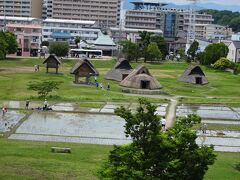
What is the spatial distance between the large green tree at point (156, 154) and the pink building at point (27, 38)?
3616 inches

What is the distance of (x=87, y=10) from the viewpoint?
169625 mm

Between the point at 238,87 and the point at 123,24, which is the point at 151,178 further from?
the point at 123,24

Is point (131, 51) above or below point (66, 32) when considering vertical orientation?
below

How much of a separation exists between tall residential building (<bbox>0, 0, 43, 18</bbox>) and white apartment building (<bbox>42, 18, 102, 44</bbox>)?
135 feet

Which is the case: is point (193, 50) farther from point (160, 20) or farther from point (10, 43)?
point (160, 20)

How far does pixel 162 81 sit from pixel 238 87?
10.1 meters

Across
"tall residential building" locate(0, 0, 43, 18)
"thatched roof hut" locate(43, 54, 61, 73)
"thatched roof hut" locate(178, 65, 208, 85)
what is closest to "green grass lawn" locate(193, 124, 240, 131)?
"thatched roof hut" locate(178, 65, 208, 85)

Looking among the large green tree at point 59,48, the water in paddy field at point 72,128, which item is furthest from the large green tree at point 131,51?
the water in paddy field at point 72,128

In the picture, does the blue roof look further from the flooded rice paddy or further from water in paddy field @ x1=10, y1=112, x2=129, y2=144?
water in paddy field @ x1=10, y1=112, x2=129, y2=144

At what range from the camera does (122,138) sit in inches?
1344

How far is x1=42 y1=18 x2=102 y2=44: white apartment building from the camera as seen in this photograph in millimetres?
126312

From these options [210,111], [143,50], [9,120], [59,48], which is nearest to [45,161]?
[9,120]

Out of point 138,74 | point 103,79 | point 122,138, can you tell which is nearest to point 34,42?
point 103,79

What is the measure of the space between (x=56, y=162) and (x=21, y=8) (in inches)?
5852
